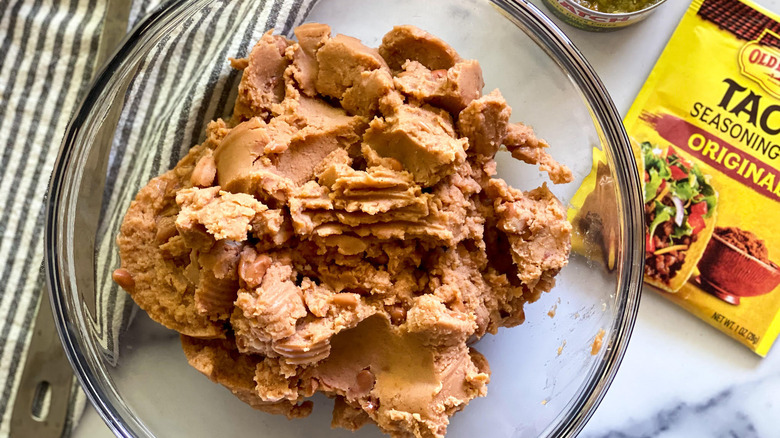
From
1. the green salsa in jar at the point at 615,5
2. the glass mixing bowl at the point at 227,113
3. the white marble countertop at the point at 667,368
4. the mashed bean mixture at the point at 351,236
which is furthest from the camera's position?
the white marble countertop at the point at 667,368

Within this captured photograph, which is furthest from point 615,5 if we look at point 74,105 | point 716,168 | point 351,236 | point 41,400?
point 41,400

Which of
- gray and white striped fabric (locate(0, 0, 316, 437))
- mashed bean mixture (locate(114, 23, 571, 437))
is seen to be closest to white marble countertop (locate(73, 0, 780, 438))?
mashed bean mixture (locate(114, 23, 571, 437))

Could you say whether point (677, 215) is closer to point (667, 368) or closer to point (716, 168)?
point (716, 168)

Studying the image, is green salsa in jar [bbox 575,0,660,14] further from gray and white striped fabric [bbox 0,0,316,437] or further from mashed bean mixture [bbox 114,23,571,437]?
gray and white striped fabric [bbox 0,0,316,437]

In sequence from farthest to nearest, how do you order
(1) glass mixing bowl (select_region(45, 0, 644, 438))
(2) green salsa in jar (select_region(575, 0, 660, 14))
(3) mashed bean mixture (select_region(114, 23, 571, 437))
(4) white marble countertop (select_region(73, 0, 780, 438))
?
(4) white marble countertop (select_region(73, 0, 780, 438))
(2) green salsa in jar (select_region(575, 0, 660, 14))
(1) glass mixing bowl (select_region(45, 0, 644, 438))
(3) mashed bean mixture (select_region(114, 23, 571, 437))

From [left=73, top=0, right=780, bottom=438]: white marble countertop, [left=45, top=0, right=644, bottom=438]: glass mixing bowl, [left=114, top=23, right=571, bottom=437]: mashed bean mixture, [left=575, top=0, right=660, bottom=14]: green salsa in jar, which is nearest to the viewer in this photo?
[left=114, top=23, right=571, bottom=437]: mashed bean mixture

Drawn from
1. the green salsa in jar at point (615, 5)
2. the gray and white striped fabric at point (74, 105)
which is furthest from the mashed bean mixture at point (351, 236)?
the green salsa in jar at point (615, 5)

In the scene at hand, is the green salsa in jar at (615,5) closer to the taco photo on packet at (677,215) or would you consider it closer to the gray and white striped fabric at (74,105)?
the taco photo on packet at (677,215)
